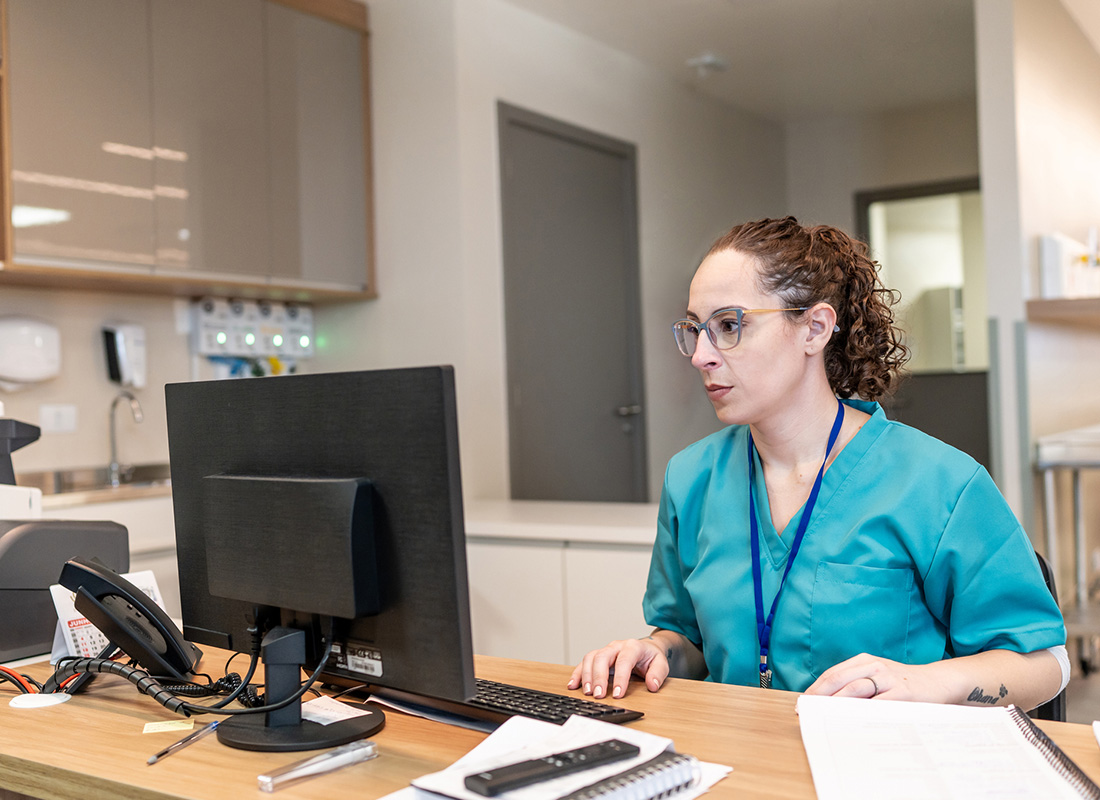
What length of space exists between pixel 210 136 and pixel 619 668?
2.67 m

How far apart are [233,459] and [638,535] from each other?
160 cm

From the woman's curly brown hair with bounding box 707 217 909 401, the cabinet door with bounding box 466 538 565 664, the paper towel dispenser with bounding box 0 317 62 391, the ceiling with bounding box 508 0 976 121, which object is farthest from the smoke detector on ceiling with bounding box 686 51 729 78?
the woman's curly brown hair with bounding box 707 217 909 401

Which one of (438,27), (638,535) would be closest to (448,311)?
(438,27)

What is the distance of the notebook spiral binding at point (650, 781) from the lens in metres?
0.88

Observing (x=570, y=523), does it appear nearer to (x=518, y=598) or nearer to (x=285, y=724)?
(x=518, y=598)

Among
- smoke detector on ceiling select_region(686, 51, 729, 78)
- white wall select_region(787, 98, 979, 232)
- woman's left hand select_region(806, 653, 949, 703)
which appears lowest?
woman's left hand select_region(806, 653, 949, 703)

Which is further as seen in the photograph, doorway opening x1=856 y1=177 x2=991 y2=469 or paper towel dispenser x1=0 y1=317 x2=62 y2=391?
doorway opening x1=856 y1=177 x2=991 y2=469

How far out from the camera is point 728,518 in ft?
4.75

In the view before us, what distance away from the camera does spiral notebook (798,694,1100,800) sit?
884 mm

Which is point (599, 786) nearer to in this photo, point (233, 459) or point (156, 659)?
point (233, 459)

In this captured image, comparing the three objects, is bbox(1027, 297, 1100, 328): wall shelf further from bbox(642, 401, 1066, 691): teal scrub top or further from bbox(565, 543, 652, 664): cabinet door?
bbox(642, 401, 1066, 691): teal scrub top

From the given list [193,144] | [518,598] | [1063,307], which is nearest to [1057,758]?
[518,598]

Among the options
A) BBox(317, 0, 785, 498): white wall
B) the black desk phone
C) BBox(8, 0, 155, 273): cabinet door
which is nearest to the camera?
the black desk phone

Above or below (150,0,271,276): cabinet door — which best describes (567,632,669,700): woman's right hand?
below
